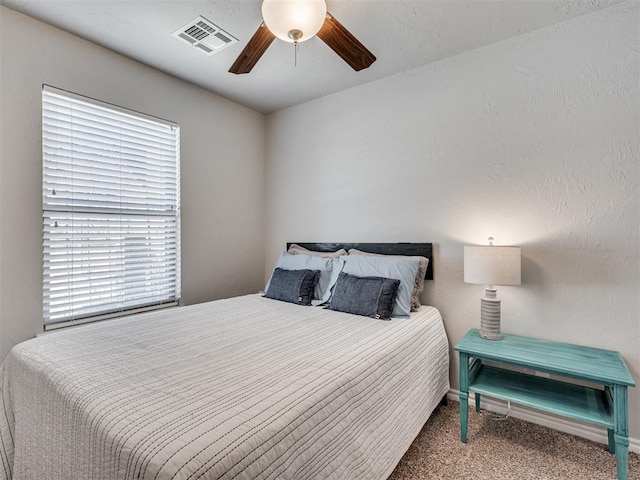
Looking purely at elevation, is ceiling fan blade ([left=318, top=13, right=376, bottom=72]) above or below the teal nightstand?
above

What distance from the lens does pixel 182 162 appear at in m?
2.88

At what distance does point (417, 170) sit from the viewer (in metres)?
2.62

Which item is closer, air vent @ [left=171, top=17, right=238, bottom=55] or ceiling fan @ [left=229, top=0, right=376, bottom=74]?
ceiling fan @ [left=229, top=0, right=376, bottom=74]

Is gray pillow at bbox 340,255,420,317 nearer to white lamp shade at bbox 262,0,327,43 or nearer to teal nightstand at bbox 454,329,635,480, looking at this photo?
teal nightstand at bbox 454,329,635,480

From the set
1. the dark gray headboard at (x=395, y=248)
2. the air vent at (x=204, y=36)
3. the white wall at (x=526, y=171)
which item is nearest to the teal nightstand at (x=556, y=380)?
the white wall at (x=526, y=171)

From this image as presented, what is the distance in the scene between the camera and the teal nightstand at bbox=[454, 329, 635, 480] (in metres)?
1.51

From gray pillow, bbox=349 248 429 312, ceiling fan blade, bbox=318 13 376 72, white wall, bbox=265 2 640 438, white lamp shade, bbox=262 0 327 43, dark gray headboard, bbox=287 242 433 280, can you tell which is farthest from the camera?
dark gray headboard, bbox=287 242 433 280

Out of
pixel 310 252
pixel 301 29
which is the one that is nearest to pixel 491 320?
pixel 310 252

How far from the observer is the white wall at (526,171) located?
1.88 meters

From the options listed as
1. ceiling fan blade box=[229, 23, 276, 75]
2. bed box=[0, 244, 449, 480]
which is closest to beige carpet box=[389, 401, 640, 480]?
bed box=[0, 244, 449, 480]

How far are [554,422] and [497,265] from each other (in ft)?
3.72

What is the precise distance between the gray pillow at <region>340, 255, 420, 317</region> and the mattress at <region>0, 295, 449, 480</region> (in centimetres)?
21

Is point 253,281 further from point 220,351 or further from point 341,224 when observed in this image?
point 220,351

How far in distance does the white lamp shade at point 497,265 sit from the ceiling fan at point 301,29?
139 centimetres
